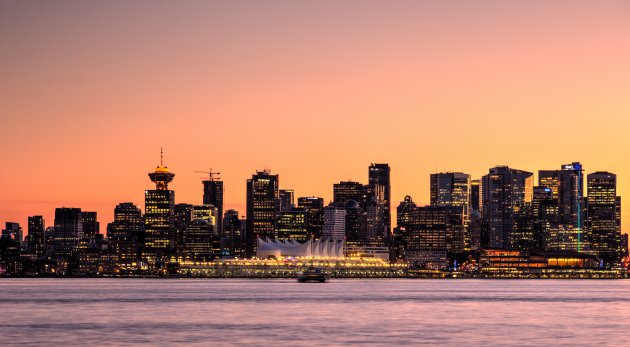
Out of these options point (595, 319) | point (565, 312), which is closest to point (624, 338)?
point (595, 319)

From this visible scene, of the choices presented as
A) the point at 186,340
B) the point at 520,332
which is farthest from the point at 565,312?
the point at 186,340

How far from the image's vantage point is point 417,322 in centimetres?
9806

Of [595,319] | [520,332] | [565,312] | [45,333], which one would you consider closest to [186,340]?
[45,333]

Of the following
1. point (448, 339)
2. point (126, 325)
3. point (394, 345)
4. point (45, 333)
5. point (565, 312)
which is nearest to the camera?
point (394, 345)

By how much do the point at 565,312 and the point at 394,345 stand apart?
4810 centimetres

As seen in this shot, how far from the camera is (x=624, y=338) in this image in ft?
259

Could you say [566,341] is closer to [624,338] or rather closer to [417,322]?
[624,338]

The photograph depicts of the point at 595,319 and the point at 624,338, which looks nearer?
the point at 624,338

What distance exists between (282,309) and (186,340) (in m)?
46.5

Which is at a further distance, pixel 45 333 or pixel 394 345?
pixel 45 333

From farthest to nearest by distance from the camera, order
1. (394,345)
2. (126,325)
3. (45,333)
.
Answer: (126,325)
(45,333)
(394,345)

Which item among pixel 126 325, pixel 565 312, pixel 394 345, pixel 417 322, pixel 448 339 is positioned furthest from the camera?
pixel 565 312

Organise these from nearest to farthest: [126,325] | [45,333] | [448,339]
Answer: [448,339], [45,333], [126,325]

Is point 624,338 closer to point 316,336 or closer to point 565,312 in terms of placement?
point 316,336
